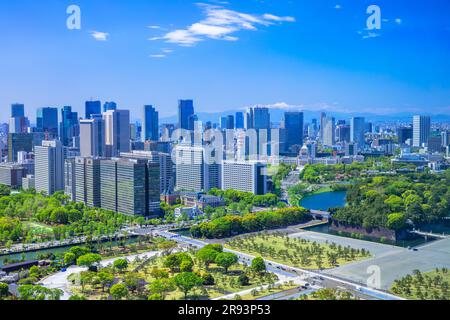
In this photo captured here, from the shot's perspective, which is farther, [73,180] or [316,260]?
[73,180]

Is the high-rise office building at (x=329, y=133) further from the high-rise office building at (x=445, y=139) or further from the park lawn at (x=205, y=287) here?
the park lawn at (x=205, y=287)

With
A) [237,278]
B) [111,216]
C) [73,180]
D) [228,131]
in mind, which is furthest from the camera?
[228,131]

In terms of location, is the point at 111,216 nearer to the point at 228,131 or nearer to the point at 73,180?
the point at 73,180

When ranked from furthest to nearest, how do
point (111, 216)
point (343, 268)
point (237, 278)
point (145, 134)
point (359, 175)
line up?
point (145, 134) → point (359, 175) → point (111, 216) → point (343, 268) → point (237, 278)

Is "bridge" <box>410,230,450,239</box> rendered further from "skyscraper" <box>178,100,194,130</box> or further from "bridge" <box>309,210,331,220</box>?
"skyscraper" <box>178,100,194,130</box>
